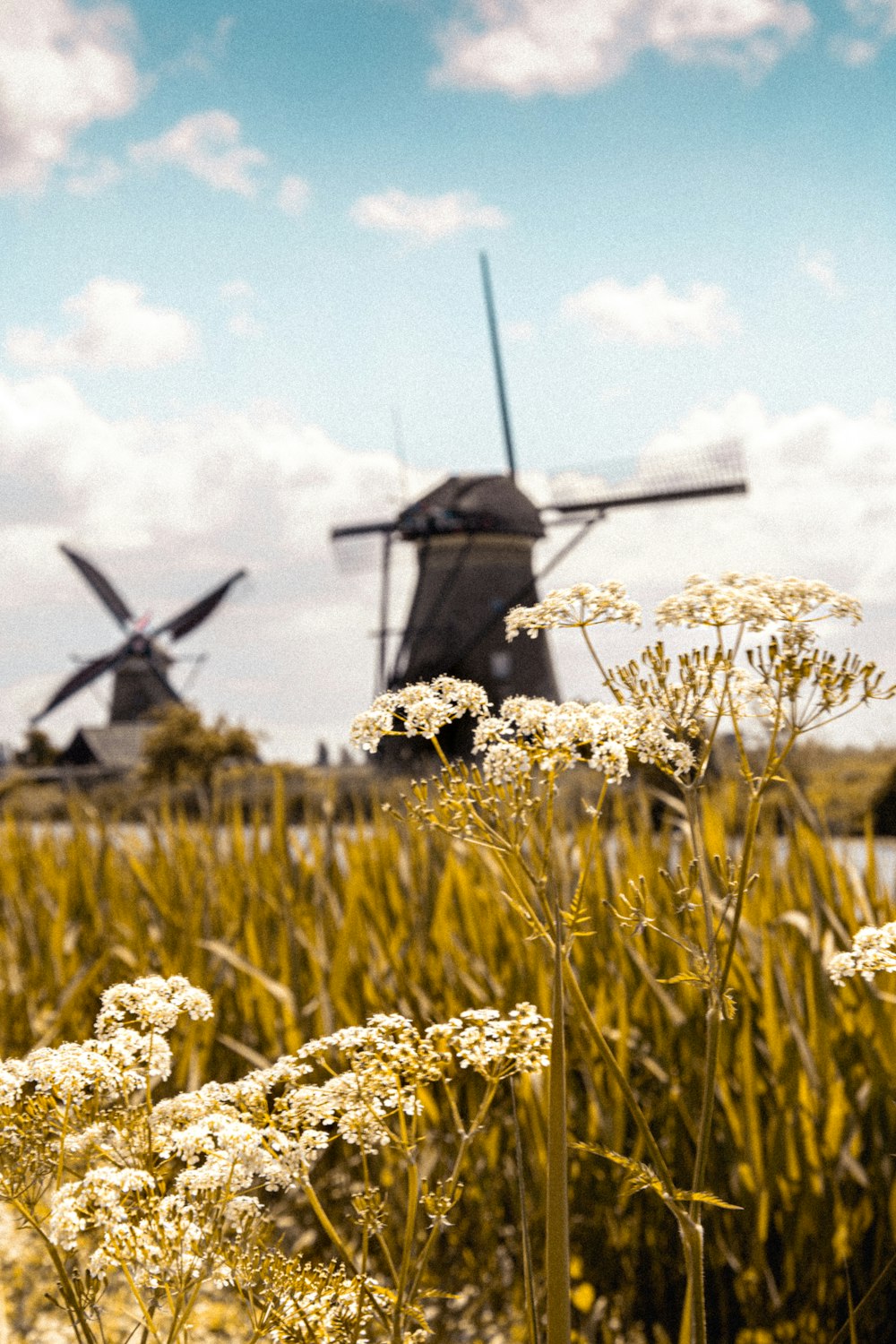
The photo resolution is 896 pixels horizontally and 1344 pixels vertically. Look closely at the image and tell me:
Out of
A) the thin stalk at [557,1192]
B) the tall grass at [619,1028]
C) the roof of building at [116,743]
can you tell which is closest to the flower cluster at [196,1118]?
the thin stalk at [557,1192]

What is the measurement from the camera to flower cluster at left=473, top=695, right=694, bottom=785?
1235 mm

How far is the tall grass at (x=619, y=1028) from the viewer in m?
3.00

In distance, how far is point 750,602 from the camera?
1267mm

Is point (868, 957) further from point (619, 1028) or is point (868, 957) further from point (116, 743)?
point (116, 743)

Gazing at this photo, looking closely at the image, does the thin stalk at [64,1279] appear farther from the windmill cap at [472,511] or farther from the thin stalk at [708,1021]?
the windmill cap at [472,511]

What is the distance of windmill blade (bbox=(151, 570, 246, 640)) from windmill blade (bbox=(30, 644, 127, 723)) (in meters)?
1.90

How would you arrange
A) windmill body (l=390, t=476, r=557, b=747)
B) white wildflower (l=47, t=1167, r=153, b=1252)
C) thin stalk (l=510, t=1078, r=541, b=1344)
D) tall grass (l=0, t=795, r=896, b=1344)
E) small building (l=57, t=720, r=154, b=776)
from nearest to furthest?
white wildflower (l=47, t=1167, r=153, b=1252) < thin stalk (l=510, t=1078, r=541, b=1344) < tall grass (l=0, t=795, r=896, b=1344) < windmill body (l=390, t=476, r=557, b=747) < small building (l=57, t=720, r=154, b=776)

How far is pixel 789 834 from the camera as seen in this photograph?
13.5 feet

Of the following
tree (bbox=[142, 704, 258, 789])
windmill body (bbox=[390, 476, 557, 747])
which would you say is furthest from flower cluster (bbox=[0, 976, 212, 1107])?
tree (bbox=[142, 704, 258, 789])

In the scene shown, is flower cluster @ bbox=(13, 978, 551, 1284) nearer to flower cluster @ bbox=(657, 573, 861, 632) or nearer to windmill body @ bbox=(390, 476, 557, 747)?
flower cluster @ bbox=(657, 573, 861, 632)

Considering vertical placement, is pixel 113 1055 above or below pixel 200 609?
below

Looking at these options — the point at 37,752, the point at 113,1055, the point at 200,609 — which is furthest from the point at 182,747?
the point at 113,1055

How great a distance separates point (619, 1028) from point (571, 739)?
87.9 inches

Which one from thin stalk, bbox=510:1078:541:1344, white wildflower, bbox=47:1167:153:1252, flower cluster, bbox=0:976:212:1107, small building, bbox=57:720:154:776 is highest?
small building, bbox=57:720:154:776
